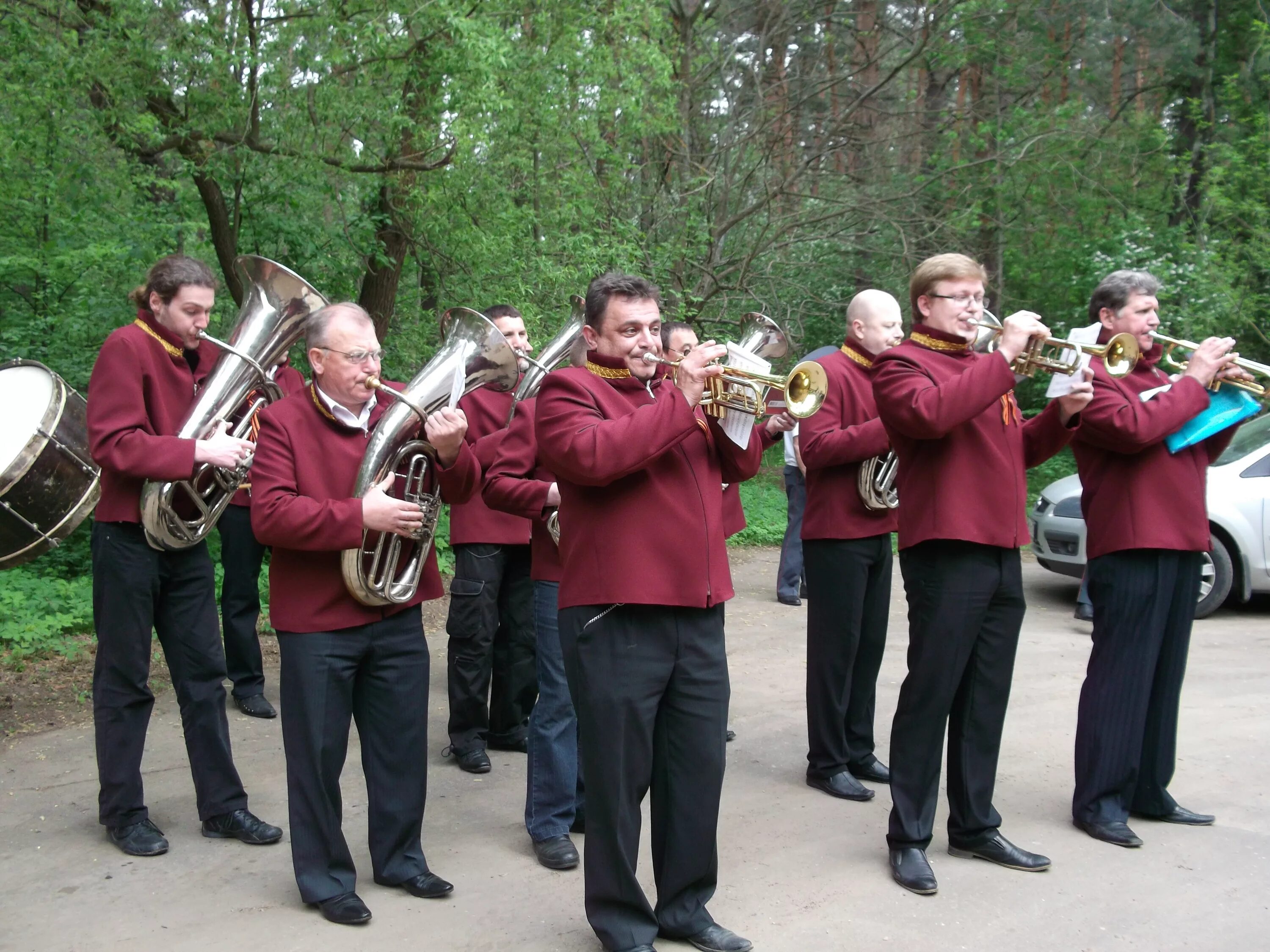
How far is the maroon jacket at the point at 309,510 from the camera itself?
3.66 m

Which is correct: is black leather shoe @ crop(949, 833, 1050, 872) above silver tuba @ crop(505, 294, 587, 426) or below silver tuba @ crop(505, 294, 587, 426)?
below

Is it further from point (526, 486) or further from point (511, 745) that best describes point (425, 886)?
point (511, 745)

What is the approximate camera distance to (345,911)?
376 cm

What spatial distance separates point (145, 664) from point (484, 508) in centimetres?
155

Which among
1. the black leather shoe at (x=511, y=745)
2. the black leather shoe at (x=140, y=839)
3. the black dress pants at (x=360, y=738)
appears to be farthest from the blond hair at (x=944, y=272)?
the black leather shoe at (x=140, y=839)

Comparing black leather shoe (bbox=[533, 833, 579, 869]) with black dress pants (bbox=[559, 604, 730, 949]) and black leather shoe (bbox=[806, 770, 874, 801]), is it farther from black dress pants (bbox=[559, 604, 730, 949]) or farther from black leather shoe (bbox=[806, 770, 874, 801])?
black leather shoe (bbox=[806, 770, 874, 801])

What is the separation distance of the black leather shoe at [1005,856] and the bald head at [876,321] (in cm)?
210

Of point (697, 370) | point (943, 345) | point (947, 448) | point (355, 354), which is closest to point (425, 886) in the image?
point (355, 354)

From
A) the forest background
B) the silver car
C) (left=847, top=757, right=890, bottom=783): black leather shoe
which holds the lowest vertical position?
(left=847, top=757, right=890, bottom=783): black leather shoe

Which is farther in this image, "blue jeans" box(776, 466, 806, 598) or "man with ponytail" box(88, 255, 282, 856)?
"blue jeans" box(776, 466, 806, 598)

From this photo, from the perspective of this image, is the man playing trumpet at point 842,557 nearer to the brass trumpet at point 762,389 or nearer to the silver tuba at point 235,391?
the brass trumpet at point 762,389

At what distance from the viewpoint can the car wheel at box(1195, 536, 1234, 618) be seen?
28.8ft

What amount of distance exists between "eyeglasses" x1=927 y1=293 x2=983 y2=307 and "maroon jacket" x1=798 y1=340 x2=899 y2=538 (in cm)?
87

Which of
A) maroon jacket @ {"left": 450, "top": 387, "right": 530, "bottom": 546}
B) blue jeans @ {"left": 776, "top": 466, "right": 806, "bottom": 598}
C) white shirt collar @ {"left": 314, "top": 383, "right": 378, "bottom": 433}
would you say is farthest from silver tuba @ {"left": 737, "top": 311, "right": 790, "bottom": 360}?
blue jeans @ {"left": 776, "top": 466, "right": 806, "bottom": 598}
